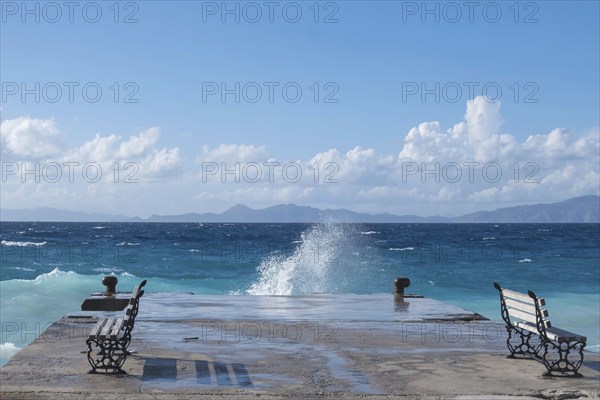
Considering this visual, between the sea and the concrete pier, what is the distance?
29.4ft

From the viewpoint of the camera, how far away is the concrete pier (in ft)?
27.9

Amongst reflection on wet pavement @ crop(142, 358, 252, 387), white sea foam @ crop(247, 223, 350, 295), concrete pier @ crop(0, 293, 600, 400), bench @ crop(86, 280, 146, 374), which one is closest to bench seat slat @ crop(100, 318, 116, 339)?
bench @ crop(86, 280, 146, 374)

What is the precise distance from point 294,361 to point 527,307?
2894 mm

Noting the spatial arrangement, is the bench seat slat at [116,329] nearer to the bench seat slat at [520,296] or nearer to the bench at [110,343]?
the bench at [110,343]

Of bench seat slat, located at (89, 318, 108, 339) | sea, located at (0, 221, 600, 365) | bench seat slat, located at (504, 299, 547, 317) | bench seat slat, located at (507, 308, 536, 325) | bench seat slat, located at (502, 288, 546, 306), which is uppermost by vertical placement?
bench seat slat, located at (502, 288, 546, 306)

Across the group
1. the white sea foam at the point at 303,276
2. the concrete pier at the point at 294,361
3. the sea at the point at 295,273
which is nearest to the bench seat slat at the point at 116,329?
the concrete pier at the point at 294,361

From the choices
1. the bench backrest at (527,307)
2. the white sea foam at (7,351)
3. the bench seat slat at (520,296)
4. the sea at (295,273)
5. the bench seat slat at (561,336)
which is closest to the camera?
the bench seat slat at (561,336)

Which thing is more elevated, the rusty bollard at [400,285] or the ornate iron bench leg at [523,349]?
the rusty bollard at [400,285]

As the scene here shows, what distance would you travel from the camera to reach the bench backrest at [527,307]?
382 inches

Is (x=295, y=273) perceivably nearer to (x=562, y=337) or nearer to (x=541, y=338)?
(x=541, y=338)

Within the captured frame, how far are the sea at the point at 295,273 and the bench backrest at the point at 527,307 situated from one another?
39.0 feet

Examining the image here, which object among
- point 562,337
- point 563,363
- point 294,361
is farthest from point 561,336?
point 294,361

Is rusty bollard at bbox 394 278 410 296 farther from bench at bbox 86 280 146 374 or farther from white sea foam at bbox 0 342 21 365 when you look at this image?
bench at bbox 86 280 146 374

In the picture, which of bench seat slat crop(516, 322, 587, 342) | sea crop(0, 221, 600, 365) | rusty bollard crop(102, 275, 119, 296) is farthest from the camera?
sea crop(0, 221, 600, 365)
